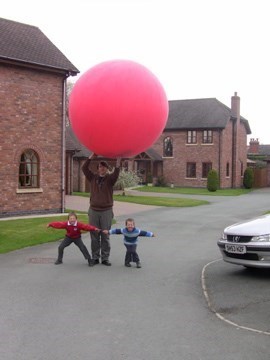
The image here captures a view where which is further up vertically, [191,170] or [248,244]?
[191,170]

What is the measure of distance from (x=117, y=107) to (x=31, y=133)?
11.8 meters

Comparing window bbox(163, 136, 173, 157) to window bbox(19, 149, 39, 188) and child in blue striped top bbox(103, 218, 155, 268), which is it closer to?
window bbox(19, 149, 39, 188)

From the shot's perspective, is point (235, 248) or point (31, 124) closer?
point (235, 248)

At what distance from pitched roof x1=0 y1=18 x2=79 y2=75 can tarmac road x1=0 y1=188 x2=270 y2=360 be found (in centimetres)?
884

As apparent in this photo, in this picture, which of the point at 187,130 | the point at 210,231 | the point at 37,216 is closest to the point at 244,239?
the point at 210,231

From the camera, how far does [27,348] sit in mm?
→ 4773

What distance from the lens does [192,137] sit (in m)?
42.3

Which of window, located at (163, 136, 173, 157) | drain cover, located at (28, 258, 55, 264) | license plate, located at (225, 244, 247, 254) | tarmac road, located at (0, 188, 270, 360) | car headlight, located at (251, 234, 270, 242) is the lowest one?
drain cover, located at (28, 258, 55, 264)

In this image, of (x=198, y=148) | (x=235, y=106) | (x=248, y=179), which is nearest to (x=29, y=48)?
(x=198, y=148)

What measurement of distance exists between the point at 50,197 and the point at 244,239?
11.5 metres

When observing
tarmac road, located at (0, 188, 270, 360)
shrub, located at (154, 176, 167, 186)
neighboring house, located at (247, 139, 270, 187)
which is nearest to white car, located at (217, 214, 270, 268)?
tarmac road, located at (0, 188, 270, 360)

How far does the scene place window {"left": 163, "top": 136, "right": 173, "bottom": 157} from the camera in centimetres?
4384

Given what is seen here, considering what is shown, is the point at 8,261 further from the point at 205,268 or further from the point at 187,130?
the point at 187,130

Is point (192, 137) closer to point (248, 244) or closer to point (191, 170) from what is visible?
point (191, 170)
